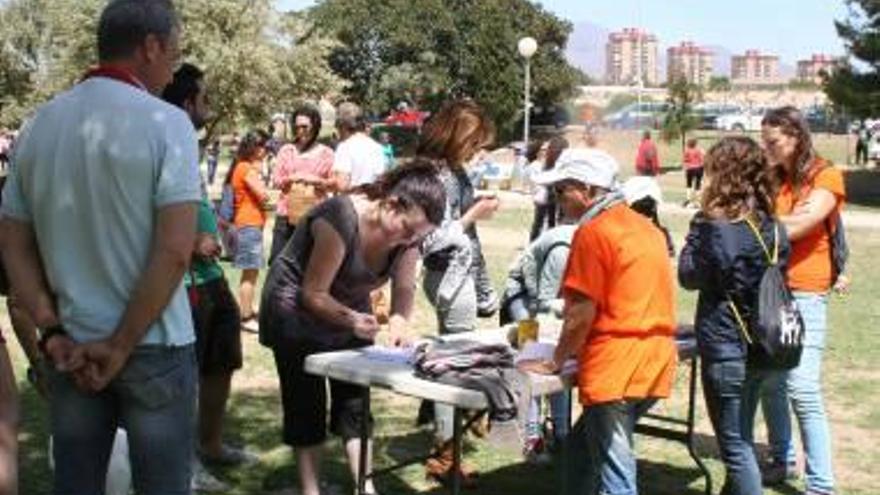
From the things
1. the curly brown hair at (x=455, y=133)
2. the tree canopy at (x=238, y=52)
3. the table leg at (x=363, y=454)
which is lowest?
the table leg at (x=363, y=454)

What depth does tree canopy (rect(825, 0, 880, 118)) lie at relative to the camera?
3109 centimetres

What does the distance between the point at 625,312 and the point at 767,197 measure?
97 centimetres

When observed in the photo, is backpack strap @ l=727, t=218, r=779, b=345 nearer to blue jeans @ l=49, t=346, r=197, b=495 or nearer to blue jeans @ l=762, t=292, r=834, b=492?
blue jeans @ l=762, t=292, r=834, b=492

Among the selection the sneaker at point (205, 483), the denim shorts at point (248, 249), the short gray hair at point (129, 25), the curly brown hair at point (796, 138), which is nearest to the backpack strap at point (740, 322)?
the curly brown hair at point (796, 138)

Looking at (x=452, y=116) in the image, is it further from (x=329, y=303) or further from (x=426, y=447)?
(x=426, y=447)

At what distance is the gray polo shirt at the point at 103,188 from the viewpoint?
2746 millimetres

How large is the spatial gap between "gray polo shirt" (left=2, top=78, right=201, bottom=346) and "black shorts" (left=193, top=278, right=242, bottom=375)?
2.12 m

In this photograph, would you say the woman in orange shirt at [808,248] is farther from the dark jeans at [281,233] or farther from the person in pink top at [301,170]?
the dark jeans at [281,233]

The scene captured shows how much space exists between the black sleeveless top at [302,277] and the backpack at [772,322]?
1.41 m

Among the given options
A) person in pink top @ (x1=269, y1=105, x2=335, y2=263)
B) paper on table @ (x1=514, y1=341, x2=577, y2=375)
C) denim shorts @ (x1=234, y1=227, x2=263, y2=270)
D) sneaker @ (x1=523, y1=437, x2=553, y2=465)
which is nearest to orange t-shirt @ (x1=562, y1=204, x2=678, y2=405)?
paper on table @ (x1=514, y1=341, x2=577, y2=375)

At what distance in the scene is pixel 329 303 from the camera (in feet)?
14.3

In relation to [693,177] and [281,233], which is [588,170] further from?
[693,177]

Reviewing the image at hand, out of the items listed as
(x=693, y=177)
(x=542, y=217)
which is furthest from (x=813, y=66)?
(x=542, y=217)

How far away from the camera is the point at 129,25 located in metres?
2.78
